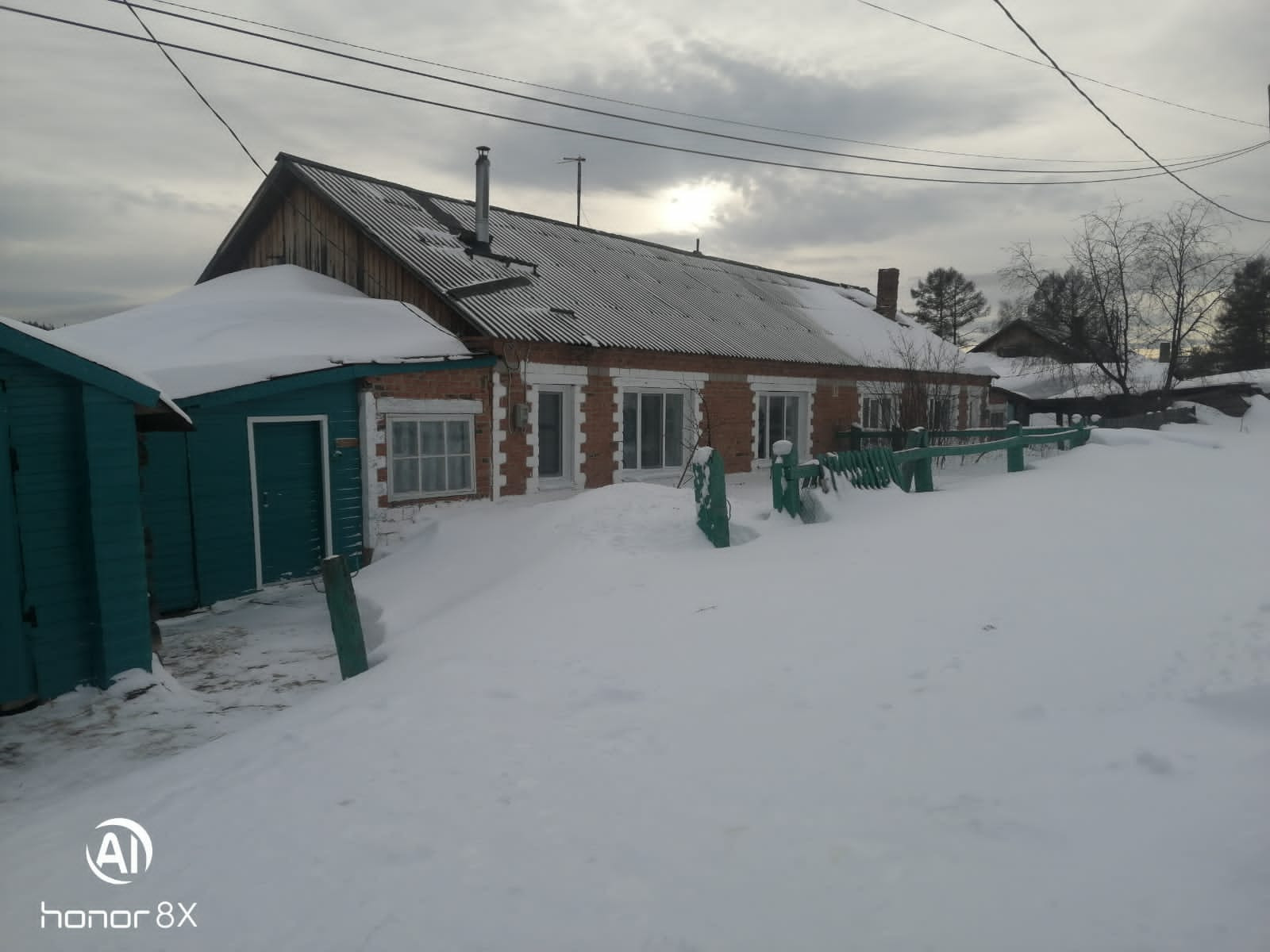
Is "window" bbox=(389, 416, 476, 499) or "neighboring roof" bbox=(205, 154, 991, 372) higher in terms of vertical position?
"neighboring roof" bbox=(205, 154, 991, 372)

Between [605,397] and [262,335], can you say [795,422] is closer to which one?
[605,397]

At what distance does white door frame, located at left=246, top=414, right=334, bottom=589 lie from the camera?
955 cm

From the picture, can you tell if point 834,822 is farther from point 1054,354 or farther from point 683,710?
point 1054,354

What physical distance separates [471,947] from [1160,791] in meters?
2.86

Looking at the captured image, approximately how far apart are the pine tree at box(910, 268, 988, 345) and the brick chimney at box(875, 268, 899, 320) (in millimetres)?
30797

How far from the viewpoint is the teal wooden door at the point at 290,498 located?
9758mm

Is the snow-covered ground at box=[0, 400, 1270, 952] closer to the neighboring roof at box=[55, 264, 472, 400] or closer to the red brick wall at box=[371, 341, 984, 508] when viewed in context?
the neighboring roof at box=[55, 264, 472, 400]

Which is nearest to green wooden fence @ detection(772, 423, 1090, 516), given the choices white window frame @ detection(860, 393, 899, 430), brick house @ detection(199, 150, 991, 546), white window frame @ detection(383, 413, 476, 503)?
brick house @ detection(199, 150, 991, 546)

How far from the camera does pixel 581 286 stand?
15914 mm

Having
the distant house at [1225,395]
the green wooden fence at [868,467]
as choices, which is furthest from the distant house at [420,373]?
the distant house at [1225,395]

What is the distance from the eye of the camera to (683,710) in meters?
4.50

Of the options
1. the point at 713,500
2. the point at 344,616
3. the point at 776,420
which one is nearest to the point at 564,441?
the point at 713,500

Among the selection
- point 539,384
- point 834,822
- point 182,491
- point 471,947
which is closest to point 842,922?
point 834,822

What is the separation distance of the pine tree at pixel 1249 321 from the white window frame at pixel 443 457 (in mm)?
46877
